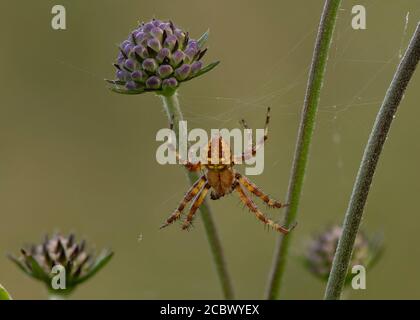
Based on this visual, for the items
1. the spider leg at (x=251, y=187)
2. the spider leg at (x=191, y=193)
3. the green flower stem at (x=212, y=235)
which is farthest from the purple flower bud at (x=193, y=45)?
the spider leg at (x=251, y=187)

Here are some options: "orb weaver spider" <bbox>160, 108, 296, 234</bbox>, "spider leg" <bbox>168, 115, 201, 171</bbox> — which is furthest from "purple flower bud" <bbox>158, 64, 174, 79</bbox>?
"orb weaver spider" <bbox>160, 108, 296, 234</bbox>

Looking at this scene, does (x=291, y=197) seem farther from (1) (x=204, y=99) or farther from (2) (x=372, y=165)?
(1) (x=204, y=99)

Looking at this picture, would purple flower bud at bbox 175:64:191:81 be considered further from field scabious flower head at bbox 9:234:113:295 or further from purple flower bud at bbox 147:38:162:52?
field scabious flower head at bbox 9:234:113:295

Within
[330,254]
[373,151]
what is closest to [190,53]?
[373,151]

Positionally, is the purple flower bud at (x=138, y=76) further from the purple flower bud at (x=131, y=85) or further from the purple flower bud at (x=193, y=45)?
the purple flower bud at (x=193, y=45)

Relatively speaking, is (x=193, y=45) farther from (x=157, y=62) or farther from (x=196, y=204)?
(x=196, y=204)

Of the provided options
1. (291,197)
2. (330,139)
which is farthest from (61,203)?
(291,197)
